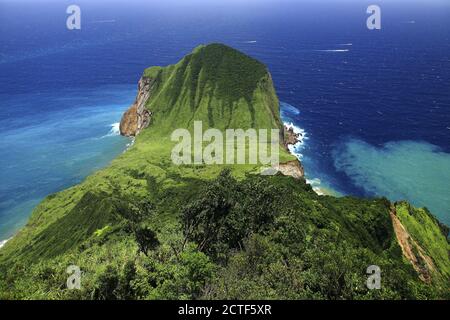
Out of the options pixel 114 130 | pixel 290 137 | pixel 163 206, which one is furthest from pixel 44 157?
pixel 290 137

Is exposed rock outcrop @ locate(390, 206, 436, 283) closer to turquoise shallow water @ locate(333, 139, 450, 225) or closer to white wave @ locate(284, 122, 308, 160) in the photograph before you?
turquoise shallow water @ locate(333, 139, 450, 225)

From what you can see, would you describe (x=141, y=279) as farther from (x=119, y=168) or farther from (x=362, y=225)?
(x=119, y=168)

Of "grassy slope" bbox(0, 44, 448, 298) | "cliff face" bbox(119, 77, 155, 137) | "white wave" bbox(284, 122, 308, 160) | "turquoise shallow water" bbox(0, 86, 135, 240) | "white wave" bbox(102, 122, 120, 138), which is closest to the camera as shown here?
"grassy slope" bbox(0, 44, 448, 298)

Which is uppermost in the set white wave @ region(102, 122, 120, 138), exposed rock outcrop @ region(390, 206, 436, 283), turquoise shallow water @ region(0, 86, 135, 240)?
white wave @ region(102, 122, 120, 138)

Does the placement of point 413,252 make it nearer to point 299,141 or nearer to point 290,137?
point 299,141

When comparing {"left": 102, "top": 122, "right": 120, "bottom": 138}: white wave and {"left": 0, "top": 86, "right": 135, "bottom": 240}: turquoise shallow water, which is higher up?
{"left": 102, "top": 122, "right": 120, "bottom": 138}: white wave

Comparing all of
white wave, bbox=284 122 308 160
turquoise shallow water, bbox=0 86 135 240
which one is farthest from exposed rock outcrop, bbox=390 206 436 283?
turquoise shallow water, bbox=0 86 135 240

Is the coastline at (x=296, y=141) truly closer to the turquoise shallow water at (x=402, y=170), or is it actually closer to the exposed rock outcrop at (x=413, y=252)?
the turquoise shallow water at (x=402, y=170)
